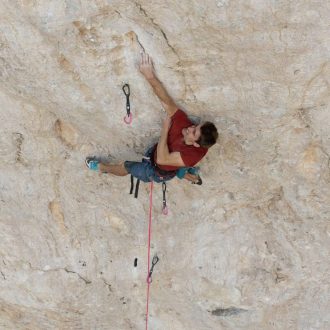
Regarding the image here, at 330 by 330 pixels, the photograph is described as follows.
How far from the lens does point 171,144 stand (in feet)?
13.8

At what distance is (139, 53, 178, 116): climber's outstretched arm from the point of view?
391 centimetres

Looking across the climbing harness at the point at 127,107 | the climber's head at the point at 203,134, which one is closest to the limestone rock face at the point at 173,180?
the climbing harness at the point at 127,107

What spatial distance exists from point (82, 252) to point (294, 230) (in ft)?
7.56

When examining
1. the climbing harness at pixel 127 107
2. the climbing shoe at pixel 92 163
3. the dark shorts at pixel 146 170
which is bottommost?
the dark shorts at pixel 146 170

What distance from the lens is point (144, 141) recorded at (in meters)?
4.63

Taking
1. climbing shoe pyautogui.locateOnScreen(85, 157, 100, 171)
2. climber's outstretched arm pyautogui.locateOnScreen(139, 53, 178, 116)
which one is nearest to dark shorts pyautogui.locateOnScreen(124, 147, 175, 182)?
climbing shoe pyautogui.locateOnScreen(85, 157, 100, 171)

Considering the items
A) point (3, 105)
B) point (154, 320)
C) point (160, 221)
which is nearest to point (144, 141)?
point (160, 221)

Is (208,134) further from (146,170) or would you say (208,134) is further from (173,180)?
(173,180)

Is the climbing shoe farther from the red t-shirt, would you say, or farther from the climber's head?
the climber's head

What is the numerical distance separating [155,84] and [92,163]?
4.03 feet

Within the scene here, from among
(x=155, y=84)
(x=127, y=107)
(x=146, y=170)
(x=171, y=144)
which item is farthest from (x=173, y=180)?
(x=155, y=84)

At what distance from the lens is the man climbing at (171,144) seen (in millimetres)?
3904

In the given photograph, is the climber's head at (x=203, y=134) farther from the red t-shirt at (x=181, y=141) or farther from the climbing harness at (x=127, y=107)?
the climbing harness at (x=127, y=107)

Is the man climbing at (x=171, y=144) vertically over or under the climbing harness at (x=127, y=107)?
under
